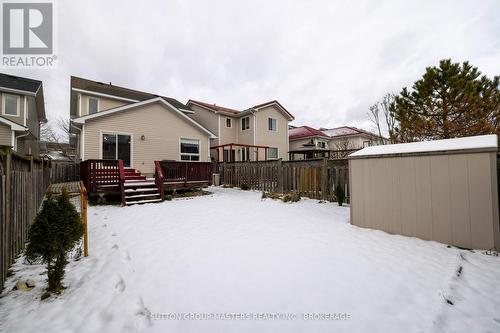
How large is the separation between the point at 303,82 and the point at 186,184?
23782 mm

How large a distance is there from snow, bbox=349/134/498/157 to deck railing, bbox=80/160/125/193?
877 centimetres

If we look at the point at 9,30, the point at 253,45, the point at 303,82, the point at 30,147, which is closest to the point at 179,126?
the point at 253,45

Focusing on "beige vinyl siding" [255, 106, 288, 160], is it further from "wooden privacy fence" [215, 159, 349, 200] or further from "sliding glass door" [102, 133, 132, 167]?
"sliding glass door" [102, 133, 132, 167]

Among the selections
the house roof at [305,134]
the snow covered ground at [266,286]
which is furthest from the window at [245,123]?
the snow covered ground at [266,286]

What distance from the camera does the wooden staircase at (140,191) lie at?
8699 millimetres

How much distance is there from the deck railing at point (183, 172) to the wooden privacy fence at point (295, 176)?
96.0 inches

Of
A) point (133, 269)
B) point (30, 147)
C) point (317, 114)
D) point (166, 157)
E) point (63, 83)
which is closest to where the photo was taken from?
point (133, 269)

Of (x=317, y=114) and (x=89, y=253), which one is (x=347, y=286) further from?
(x=317, y=114)

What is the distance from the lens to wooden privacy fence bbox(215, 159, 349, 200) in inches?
323

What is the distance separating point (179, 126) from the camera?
44.9 ft

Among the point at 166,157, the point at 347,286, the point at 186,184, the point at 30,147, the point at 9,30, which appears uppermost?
the point at 9,30

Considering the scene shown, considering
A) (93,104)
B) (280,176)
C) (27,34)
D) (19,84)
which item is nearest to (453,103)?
(280,176)

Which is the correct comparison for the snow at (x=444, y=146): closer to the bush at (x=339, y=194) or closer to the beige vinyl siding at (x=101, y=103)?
the bush at (x=339, y=194)

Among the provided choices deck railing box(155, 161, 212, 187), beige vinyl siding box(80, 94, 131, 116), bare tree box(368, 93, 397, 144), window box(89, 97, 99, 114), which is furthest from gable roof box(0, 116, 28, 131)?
bare tree box(368, 93, 397, 144)
